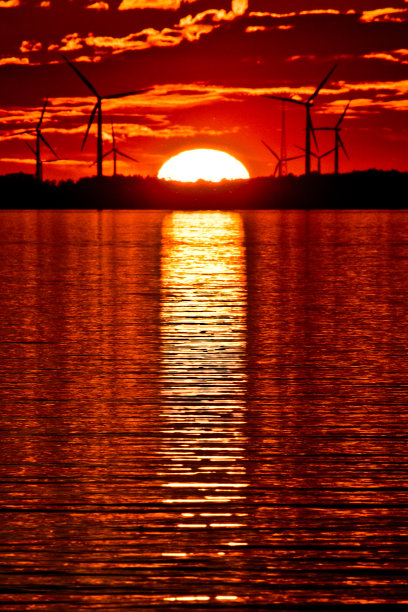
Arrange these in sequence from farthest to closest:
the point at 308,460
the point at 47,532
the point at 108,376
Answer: the point at 108,376
the point at 308,460
the point at 47,532

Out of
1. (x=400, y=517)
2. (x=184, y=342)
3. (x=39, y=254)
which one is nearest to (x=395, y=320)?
(x=184, y=342)

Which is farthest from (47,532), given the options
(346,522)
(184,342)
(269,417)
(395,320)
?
(395,320)

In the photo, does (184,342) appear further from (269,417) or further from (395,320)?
(269,417)

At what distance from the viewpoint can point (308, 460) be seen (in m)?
11.9

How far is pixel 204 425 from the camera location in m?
13.9

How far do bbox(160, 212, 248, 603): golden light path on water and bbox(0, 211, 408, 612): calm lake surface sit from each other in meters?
0.03

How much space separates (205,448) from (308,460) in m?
1.28

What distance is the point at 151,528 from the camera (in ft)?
30.3

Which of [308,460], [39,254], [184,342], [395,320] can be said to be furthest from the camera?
[39,254]

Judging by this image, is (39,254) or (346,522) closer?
(346,522)

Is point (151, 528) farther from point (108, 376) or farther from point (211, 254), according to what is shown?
point (211, 254)

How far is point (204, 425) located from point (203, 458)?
195 cm

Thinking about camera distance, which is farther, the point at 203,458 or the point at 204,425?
the point at 204,425

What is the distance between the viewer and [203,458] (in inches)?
472
